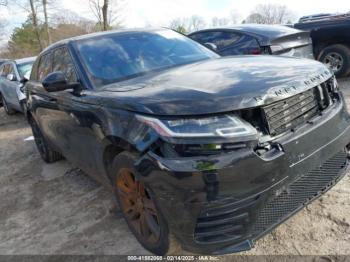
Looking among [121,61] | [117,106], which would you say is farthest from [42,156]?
[117,106]

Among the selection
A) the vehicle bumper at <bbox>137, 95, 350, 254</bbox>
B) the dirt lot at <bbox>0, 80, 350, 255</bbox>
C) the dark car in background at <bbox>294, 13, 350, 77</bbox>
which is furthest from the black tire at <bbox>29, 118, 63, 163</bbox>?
the dark car in background at <bbox>294, 13, 350, 77</bbox>

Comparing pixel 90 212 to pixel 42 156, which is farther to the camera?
pixel 42 156

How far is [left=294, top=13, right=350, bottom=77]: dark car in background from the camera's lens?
24.5ft

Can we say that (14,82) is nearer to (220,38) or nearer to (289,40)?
(220,38)

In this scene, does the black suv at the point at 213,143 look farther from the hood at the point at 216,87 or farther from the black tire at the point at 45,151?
the black tire at the point at 45,151

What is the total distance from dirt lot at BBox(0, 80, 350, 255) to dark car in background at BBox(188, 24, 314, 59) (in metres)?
3.45

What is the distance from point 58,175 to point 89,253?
212cm

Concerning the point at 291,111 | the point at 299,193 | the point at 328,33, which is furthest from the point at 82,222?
the point at 328,33

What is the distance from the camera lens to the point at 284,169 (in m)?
2.20

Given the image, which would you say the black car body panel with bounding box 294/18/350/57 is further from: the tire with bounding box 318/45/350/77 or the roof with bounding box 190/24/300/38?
the roof with bounding box 190/24/300/38

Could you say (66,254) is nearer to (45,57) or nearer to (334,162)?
(334,162)

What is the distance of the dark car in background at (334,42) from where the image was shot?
7480mm

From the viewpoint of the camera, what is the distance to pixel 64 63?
12.5 feet

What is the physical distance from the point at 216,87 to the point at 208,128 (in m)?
0.39
